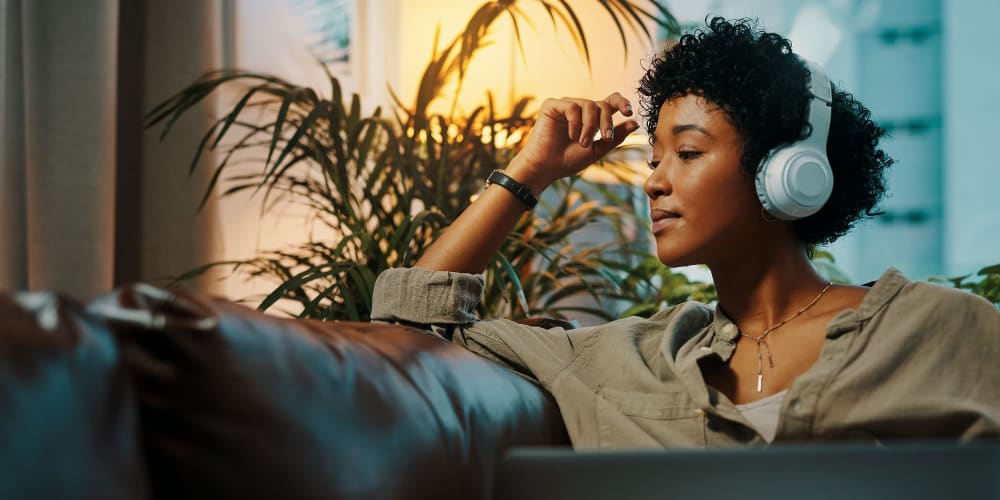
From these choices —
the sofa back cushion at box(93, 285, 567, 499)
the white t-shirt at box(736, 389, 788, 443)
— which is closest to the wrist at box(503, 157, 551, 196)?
the white t-shirt at box(736, 389, 788, 443)

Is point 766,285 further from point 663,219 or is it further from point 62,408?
point 62,408

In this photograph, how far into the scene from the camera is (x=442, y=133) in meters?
2.00

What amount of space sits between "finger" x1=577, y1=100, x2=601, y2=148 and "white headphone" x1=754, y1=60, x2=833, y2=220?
318 mm

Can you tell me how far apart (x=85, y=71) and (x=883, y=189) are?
1.59m

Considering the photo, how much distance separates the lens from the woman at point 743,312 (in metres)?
1.09

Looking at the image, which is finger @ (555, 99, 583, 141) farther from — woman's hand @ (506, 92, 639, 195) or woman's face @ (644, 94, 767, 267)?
woman's face @ (644, 94, 767, 267)

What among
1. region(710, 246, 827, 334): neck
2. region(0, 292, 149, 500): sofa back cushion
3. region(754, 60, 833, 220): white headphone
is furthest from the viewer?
region(710, 246, 827, 334): neck

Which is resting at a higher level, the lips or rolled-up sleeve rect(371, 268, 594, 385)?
the lips

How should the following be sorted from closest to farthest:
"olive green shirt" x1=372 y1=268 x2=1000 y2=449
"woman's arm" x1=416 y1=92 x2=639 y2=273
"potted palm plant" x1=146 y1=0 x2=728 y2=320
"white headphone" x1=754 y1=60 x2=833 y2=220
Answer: "olive green shirt" x1=372 y1=268 x2=1000 y2=449
"white headphone" x1=754 y1=60 x2=833 y2=220
"woman's arm" x1=416 y1=92 x2=639 y2=273
"potted palm plant" x1=146 y1=0 x2=728 y2=320

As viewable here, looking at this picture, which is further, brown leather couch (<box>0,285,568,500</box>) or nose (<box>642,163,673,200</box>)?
nose (<box>642,163,673,200</box>)

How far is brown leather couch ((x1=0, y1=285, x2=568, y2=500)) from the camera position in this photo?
531mm

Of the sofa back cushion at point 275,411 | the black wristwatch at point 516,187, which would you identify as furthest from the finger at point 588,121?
the sofa back cushion at point 275,411

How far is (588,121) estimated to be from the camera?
147 cm

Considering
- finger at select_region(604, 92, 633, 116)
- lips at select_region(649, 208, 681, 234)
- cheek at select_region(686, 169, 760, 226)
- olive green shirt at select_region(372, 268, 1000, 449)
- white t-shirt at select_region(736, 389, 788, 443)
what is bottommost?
white t-shirt at select_region(736, 389, 788, 443)
